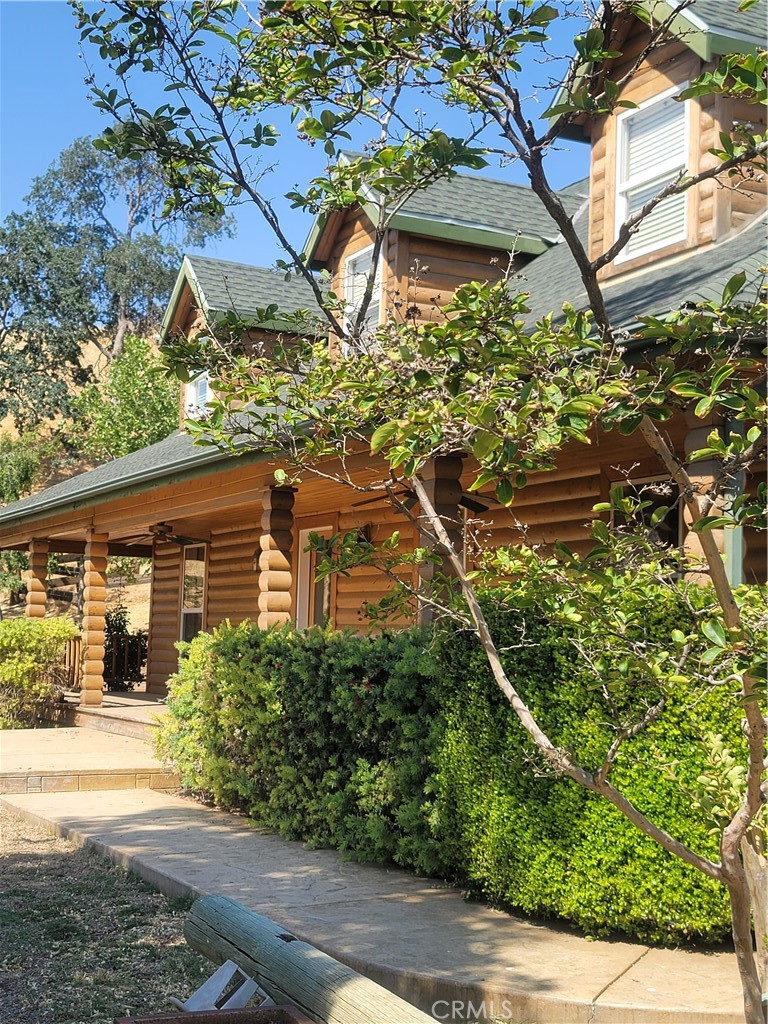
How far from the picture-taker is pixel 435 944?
5602mm

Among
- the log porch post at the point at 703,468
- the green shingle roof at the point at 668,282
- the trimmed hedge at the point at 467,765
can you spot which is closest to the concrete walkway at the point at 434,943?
the trimmed hedge at the point at 467,765

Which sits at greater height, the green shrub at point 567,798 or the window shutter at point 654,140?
the window shutter at point 654,140

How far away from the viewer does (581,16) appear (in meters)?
4.27

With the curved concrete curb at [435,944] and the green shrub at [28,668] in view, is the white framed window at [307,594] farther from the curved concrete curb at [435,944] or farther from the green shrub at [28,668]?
the curved concrete curb at [435,944]

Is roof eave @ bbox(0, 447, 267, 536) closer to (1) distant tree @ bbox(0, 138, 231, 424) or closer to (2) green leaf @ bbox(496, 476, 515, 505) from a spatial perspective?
(2) green leaf @ bbox(496, 476, 515, 505)

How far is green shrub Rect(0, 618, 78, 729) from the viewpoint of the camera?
1742cm

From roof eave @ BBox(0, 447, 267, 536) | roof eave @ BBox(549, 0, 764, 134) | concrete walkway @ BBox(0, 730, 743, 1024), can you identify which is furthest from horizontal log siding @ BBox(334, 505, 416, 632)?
roof eave @ BBox(549, 0, 764, 134)

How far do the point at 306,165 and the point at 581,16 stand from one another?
3130mm

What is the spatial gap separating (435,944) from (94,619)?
A: 13.9 metres

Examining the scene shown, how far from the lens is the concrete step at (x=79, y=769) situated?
11.1 metres

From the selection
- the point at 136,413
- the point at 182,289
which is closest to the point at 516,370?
the point at 182,289

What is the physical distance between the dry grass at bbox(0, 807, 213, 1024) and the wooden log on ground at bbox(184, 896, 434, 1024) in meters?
0.44

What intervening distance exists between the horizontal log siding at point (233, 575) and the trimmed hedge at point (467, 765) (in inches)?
329

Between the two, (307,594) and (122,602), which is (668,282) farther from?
(122,602)
